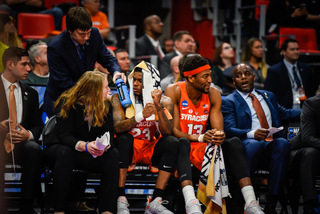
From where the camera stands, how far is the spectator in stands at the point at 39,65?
15.6 feet

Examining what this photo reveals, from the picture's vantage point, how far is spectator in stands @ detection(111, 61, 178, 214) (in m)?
3.26

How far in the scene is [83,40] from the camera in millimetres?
3428

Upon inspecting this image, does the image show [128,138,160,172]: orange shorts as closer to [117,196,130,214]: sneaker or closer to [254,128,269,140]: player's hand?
[117,196,130,214]: sneaker

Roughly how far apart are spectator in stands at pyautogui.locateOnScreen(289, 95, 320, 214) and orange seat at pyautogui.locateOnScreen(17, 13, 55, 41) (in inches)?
175

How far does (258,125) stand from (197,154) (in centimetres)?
76

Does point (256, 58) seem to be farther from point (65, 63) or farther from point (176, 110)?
point (65, 63)

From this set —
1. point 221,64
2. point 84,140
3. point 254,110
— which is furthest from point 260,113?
point 221,64

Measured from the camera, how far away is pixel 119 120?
3.44 m

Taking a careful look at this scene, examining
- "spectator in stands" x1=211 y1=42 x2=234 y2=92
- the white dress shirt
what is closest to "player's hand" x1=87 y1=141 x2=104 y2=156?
the white dress shirt

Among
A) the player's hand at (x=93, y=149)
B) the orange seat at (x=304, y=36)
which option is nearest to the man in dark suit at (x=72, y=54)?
the player's hand at (x=93, y=149)

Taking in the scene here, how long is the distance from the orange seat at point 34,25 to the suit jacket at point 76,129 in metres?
3.74

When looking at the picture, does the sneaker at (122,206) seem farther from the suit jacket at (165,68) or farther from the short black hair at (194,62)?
the suit jacket at (165,68)

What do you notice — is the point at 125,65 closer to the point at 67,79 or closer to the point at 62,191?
the point at 67,79

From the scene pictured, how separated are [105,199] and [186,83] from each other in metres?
1.35
